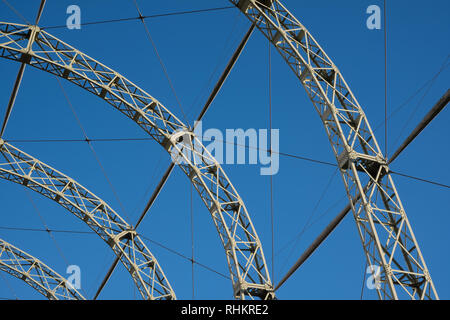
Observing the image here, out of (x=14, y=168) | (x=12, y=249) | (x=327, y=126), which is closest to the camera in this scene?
(x=327, y=126)

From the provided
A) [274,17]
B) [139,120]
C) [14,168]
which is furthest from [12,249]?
[274,17]

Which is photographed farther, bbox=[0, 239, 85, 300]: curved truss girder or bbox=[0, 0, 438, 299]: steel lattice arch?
bbox=[0, 239, 85, 300]: curved truss girder

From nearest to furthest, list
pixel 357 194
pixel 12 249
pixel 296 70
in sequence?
pixel 357 194
pixel 296 70
pixel 12 249

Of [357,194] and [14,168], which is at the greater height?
[14,168]

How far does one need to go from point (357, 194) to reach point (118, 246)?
16294 mm

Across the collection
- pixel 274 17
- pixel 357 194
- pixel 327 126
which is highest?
pixel 274 17

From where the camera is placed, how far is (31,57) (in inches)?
912

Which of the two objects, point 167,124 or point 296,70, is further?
point 167,124

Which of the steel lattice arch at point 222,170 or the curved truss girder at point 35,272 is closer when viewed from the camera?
the steel lattice arch at point 222,170

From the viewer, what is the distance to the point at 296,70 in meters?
20.0

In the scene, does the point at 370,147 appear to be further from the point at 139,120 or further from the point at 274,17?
the point at 139,120
